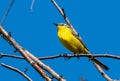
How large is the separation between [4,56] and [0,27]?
0.26 m

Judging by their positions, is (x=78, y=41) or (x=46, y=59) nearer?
(x=46, y=59)

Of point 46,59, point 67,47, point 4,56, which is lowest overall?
point 4,56

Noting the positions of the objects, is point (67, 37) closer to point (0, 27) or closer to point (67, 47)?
point (67, 47)

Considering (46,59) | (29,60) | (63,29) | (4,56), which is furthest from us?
(63,29)

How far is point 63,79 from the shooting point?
1.94 m

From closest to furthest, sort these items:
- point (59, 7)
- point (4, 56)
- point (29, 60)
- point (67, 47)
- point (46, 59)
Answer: point (29, 60) < point (4, 56) < point (46, 59) < point (59, 7) < point (67, 47)

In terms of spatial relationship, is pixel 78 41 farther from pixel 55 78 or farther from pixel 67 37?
pixel 55 78

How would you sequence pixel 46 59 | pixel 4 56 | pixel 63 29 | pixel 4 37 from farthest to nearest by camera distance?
1. pixel 63 29
2. pixel 46 59
3. pixel 4 56
4. pixel 4 37

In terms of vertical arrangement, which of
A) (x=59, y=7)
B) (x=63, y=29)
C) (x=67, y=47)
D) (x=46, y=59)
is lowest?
(x=46, y=59)

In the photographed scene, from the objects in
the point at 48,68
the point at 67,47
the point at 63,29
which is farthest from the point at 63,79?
the point at 63,29

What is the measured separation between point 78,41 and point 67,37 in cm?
29

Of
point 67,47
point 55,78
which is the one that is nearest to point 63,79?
point 55,78

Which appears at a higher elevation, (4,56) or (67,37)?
(67,37)

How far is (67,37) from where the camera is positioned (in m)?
8.32
